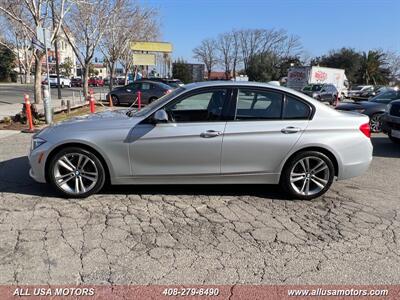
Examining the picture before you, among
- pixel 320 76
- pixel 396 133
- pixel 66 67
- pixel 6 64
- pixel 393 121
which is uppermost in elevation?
pixel 66 67

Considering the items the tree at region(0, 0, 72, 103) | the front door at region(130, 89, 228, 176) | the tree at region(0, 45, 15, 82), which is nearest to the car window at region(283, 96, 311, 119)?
the front door at region(130, 89, 228, 176)

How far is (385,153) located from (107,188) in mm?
6665

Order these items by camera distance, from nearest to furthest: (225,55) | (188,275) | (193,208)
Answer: (188,275), (193,208), (225,55)

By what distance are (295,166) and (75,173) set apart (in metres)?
2.90

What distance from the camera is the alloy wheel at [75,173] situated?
191 inches

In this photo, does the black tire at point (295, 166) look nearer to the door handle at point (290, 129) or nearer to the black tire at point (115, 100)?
the door handle at point (290, 129)

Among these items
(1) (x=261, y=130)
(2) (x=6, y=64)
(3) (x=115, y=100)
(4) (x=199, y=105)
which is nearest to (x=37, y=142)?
(4) (x=199, y=105)

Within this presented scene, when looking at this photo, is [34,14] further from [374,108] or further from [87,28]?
[374,108]

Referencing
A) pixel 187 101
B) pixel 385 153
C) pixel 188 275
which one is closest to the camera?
pixel 188 275

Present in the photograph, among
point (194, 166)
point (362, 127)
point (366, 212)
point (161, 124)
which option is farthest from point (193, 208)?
point (362, 127)

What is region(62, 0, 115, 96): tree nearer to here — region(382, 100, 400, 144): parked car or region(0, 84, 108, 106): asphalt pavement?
region(0, 84, 108, 106): asphalt pavement

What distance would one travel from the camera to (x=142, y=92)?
2189 cm

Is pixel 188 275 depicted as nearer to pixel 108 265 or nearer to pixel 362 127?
pixel 108 265

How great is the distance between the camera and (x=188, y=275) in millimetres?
3238
